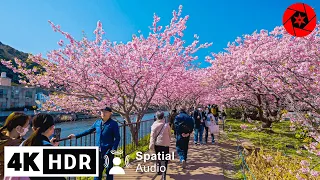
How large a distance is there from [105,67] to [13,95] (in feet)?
173

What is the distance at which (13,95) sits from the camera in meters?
49.4

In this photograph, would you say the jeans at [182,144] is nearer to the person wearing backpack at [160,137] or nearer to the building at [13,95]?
the person wearing backpack at [160,137]

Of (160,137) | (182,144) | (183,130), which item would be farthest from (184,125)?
(160,137)

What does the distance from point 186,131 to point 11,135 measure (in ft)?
13.3

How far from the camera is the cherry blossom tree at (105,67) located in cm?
827

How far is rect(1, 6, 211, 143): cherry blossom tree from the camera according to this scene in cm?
827

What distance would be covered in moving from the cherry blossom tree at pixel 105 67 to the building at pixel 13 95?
39.0 metres

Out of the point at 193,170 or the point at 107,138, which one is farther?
the point at 193,170

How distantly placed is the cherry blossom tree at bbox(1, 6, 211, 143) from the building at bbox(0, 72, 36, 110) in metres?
39.0

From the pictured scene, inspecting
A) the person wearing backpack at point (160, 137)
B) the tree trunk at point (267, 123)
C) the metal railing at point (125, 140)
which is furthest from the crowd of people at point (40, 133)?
the tree trunk at point (267, 123)

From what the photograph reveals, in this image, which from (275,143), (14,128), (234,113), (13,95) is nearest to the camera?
(14,128)

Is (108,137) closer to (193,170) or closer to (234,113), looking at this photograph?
(193,170)

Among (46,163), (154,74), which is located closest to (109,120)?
(46,163)

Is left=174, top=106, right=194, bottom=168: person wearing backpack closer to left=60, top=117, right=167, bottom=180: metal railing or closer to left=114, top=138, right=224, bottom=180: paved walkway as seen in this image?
left=114, top=138, right=224, bottom=180: paved walkway
